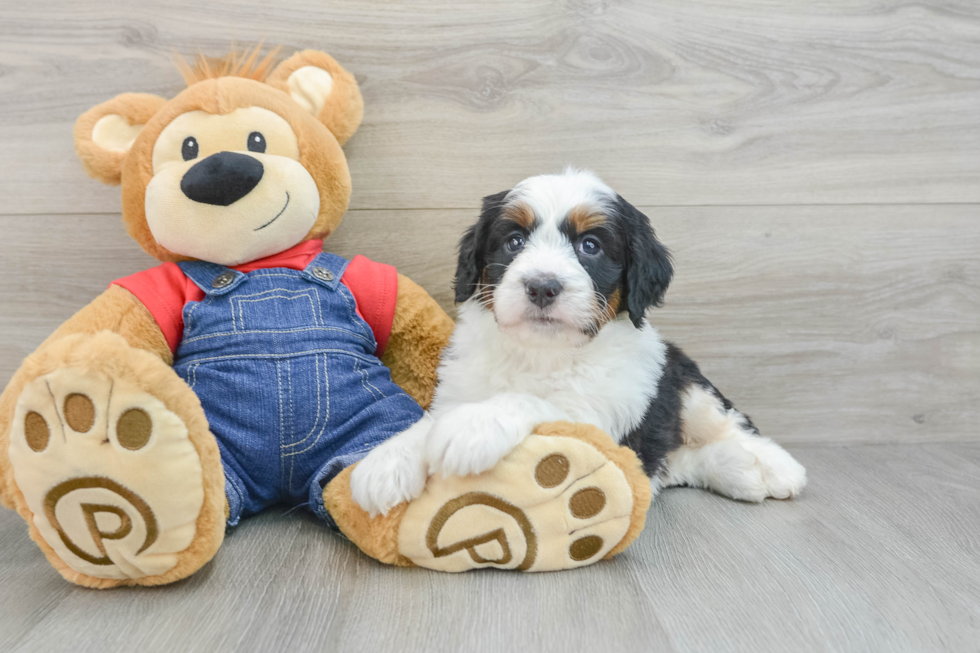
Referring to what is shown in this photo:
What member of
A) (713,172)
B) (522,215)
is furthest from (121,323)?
(713,172)

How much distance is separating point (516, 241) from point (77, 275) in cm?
131

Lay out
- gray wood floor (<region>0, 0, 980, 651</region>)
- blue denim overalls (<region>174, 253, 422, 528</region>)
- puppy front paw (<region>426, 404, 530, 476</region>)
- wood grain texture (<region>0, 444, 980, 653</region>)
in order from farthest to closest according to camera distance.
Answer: gray wood floor (<region>0, 0, 980, 651</region>) → blue denim overalls (<region>174, 253, 422, 528</region>) → puppy front paw (<region>426, 404, 530, 476</region>) → wood grain texture (<region>0, 444, 980, 653</region>)

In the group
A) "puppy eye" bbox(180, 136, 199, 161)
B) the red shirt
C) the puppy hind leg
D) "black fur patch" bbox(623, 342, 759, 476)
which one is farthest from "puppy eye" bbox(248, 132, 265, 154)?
the puppy hind leg

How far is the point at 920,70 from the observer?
196 cm

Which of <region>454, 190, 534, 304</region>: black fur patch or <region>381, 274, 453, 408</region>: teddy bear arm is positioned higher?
<region>454, 190, 534, 304</region>: black fur patch

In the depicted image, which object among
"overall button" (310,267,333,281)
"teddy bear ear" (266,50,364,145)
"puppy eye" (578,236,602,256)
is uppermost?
"teddy bear ear" (266,50,364,145)

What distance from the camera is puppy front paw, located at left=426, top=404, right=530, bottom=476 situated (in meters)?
1.15

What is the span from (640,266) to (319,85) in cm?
93

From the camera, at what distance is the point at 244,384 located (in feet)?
4.56

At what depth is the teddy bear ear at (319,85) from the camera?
1.66m

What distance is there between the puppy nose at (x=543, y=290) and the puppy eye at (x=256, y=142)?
709 mm

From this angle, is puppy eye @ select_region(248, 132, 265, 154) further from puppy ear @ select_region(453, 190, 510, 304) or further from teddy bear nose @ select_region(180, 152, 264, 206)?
puppy ear @ select_region(453, 190, 510, 304)

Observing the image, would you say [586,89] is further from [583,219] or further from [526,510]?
[526,510]

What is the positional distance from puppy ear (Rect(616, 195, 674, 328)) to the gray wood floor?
0.50 m
